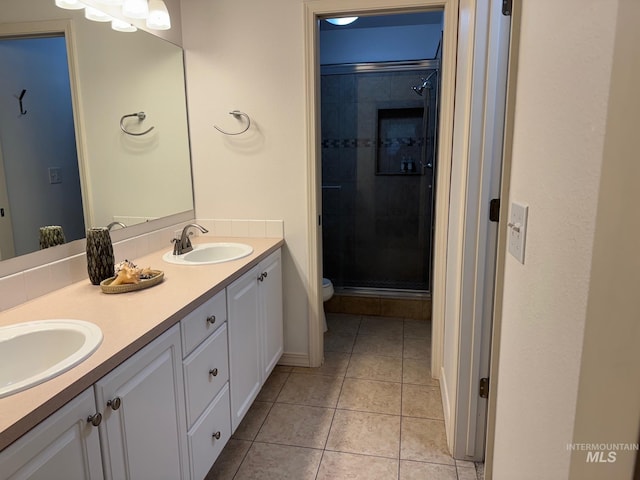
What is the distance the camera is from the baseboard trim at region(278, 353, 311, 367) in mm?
2713

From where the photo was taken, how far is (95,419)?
1.02 metres

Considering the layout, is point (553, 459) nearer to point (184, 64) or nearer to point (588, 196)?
point (588, 196)

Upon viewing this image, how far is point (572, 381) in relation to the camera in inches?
24.5

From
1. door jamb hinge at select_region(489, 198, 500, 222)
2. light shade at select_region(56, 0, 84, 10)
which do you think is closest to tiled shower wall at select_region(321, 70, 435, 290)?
door jamb hinge at select_region(489, 198, 500, 222)

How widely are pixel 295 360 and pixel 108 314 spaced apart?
1.57m

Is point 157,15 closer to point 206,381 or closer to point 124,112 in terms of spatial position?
point 124,112

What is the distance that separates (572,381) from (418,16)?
353cm

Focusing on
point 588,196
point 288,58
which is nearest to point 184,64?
point 288,58

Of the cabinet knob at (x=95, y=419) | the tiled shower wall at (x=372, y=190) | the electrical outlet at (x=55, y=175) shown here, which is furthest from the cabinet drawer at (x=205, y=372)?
the tiled shower wall at (x=372, y=190)

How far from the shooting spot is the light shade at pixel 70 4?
167 cm

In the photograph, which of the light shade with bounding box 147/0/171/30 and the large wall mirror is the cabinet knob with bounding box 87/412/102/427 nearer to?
the large wall mirror

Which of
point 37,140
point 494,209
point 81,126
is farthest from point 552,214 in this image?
point 81,126

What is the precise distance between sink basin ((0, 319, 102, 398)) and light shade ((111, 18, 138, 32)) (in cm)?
143

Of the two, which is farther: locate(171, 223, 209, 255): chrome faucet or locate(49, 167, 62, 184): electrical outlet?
locate(171, 223, 209, 255): chrome faucet
